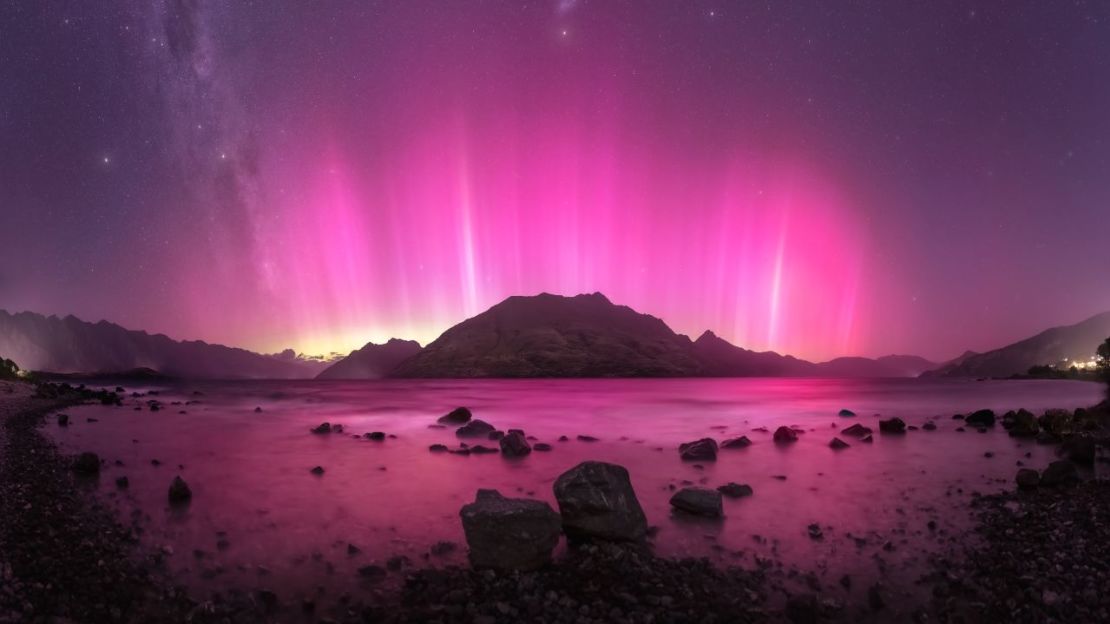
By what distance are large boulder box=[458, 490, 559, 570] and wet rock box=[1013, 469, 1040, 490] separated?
15.8 meters

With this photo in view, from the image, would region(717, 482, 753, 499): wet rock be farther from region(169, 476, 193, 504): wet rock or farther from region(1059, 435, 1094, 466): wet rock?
region(169, 476, 193, 504): wet rock

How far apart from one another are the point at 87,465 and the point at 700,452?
24.3m

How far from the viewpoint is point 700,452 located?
2388cm

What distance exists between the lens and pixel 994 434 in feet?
103

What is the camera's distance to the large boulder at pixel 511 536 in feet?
31.8

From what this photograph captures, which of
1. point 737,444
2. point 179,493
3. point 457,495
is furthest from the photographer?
point 737,444

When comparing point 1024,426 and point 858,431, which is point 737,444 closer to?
point 858,431

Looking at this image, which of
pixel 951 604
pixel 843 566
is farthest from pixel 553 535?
pixel 951 604

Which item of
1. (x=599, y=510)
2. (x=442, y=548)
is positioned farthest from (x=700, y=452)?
(x=442, y=548)

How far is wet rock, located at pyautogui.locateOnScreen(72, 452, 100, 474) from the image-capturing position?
63.7ft

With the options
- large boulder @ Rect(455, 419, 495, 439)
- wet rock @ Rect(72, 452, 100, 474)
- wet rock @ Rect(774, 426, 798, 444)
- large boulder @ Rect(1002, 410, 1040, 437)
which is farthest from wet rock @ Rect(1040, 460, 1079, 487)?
wet rock @ Rect(72, 452, 100, 474)

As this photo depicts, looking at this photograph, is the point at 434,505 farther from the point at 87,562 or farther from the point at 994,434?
the point at 994,434

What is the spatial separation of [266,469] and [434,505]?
417 inches

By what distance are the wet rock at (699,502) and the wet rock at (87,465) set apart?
2103cm
